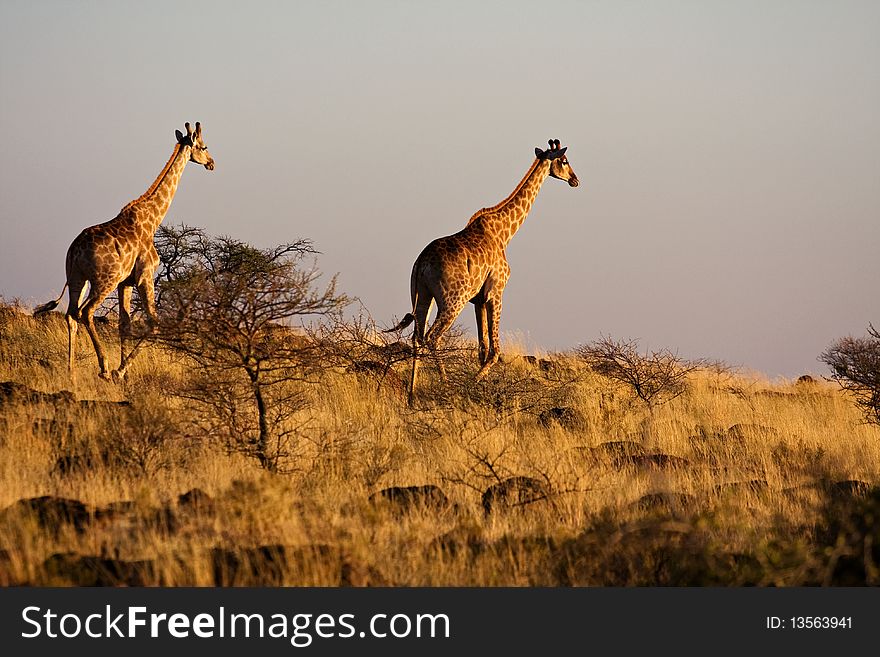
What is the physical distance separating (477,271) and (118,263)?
5.05 meters

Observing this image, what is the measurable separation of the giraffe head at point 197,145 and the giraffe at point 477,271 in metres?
4.03

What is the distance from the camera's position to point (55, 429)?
10.7m

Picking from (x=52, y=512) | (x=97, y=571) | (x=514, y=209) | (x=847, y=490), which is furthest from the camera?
(x=514, y=209)

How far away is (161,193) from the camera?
16172 millimetres

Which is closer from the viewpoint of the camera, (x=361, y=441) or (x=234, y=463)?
(x=234, y=463)

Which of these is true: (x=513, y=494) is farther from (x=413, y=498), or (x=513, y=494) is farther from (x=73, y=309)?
(x=73, y=309)

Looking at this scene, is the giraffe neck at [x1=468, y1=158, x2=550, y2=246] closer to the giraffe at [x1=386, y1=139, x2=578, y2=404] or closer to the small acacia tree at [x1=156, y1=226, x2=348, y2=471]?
the giraffe at [x1=386, y1=139, x2=578, y2=404]

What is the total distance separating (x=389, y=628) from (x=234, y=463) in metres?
4.29

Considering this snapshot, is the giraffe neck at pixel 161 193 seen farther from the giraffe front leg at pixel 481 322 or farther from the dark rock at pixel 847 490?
the dark rock at pixel 847 490

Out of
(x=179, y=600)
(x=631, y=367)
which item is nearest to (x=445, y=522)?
(x=179, y=600)

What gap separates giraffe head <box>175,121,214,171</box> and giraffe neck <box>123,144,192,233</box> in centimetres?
9

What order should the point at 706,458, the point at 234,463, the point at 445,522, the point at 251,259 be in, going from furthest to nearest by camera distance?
the point at 251,259 < the point at 706,458 < the point at 234,463 < the point at 445,522

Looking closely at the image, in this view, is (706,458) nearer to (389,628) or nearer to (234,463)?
(234,463)

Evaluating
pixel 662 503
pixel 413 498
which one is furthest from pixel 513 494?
pixel 662 503
